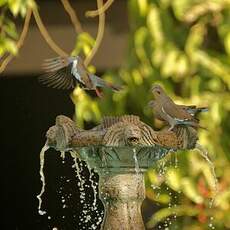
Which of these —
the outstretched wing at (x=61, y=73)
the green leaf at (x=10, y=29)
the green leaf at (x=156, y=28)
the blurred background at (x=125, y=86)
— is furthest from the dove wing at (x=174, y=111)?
the green leaf at (x=10, y=29)

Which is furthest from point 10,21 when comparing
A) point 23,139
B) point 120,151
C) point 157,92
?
point 120,151

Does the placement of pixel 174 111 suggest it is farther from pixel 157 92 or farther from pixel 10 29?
pixel 10 29

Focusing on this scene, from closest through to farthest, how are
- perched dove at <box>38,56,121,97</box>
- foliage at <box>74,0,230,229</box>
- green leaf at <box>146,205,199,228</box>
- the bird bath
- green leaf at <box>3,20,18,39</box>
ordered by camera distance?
1. the bird bath
2. perched dove at <box>38,56,121,97</box>
3. foliage at <box>74,0,230,229</box>
4. green leaf at <box>146,205,199,228</box>
5. green leaf at <box>3,20,18,39</box>

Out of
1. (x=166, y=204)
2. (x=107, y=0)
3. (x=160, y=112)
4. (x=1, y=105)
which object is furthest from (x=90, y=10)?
(x=160, y=112)

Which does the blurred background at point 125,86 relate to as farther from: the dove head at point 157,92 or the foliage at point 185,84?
the dove head at point 157,92

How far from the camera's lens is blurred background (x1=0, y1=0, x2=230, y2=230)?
6.25 meters

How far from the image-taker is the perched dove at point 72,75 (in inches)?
171

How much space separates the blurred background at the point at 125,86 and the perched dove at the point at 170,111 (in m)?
1.83

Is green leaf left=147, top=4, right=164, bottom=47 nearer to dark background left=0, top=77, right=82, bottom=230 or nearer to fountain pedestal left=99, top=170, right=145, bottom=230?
dark background left=0, top=77, right=82, bottom=230

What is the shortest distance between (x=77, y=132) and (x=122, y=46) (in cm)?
244

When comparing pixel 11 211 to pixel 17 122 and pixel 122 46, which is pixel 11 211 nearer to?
pixel 17 122

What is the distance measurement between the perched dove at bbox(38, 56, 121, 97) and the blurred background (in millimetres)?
1748

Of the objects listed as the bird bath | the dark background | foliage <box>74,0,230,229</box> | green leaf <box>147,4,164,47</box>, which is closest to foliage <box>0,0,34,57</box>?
the dark background

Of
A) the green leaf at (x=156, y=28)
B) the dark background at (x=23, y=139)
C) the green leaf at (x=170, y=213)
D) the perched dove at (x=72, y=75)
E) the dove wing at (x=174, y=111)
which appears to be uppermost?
the green leaf at (x=156, y=28)
